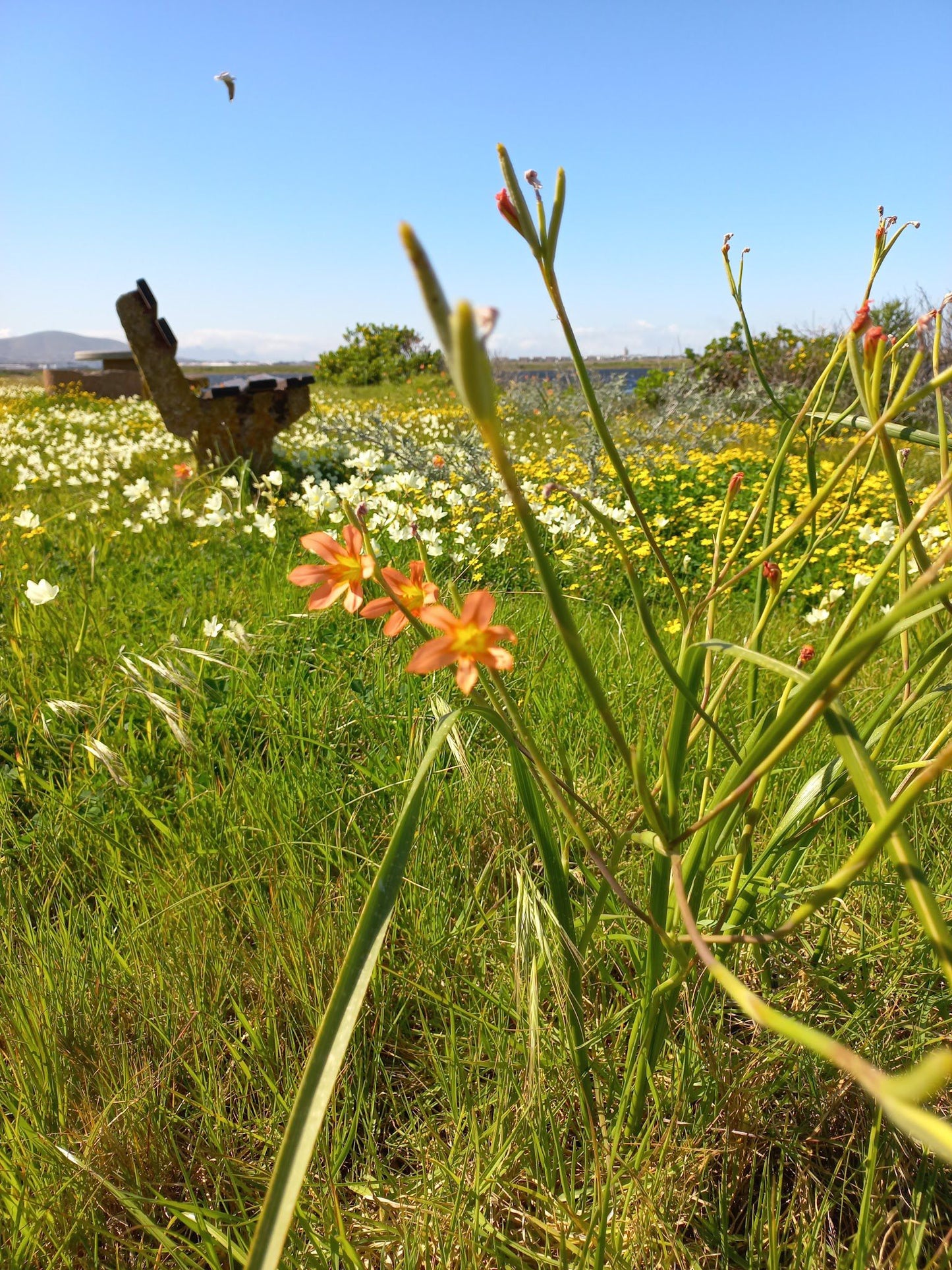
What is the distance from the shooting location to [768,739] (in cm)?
61

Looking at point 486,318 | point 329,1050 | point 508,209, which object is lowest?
point 329,1050

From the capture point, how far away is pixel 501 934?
1.21 metres

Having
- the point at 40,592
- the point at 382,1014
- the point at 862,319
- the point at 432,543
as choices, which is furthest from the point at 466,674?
the point at 40,592

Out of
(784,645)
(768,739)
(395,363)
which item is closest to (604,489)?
(784,645)

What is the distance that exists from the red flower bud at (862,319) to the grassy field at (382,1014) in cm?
58

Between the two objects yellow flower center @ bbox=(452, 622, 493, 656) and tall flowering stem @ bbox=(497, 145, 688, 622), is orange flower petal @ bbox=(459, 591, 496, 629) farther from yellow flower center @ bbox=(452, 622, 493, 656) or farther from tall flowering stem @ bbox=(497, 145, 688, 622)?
tall flowering stem @ bbox=(497, 145, 688, 622)

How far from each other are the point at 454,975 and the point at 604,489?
335 cm

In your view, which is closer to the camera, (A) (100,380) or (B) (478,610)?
(B) (478,610)

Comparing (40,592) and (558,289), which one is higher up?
(558,289)

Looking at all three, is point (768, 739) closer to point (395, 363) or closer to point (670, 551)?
point (670, 551)

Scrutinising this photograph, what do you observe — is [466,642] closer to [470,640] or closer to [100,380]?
[470,640]

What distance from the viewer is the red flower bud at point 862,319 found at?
0.72 metres

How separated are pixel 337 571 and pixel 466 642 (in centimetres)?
23

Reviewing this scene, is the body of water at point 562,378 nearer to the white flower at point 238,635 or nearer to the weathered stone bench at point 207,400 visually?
the weathered stone bench at point 207,400
